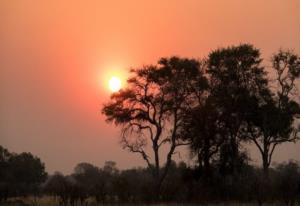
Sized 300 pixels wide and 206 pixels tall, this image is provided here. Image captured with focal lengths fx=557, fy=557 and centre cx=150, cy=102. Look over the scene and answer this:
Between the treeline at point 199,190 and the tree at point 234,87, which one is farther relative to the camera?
the tree at point 234,87

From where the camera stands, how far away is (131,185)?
40719 mm

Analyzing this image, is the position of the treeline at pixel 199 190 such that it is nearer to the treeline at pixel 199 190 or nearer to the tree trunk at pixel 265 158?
the treeline at pixel 199 190

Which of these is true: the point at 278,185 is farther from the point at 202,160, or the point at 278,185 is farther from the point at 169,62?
the point at 169,62

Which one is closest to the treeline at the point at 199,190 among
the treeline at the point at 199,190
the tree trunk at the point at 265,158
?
the treeline at the point at 199,190

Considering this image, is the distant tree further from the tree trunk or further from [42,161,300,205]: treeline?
the tree trunk

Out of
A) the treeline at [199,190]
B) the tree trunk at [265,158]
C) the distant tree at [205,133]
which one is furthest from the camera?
the tree trunk at [265,158]

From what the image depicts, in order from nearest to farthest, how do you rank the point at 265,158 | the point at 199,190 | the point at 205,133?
the point at 199,190, the point at 205,133, the point at 265,158

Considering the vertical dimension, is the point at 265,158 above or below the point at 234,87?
below

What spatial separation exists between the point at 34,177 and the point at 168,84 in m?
51.6

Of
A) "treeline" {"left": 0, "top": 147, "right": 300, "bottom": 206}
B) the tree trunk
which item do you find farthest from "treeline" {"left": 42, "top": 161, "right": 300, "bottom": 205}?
the tree trunk

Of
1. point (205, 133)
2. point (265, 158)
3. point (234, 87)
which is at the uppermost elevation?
point (234, 87)

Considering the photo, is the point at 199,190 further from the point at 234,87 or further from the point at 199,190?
the point at 234,87

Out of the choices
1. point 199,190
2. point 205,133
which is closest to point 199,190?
point 199,190

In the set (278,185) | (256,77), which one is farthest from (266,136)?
(278,185)
